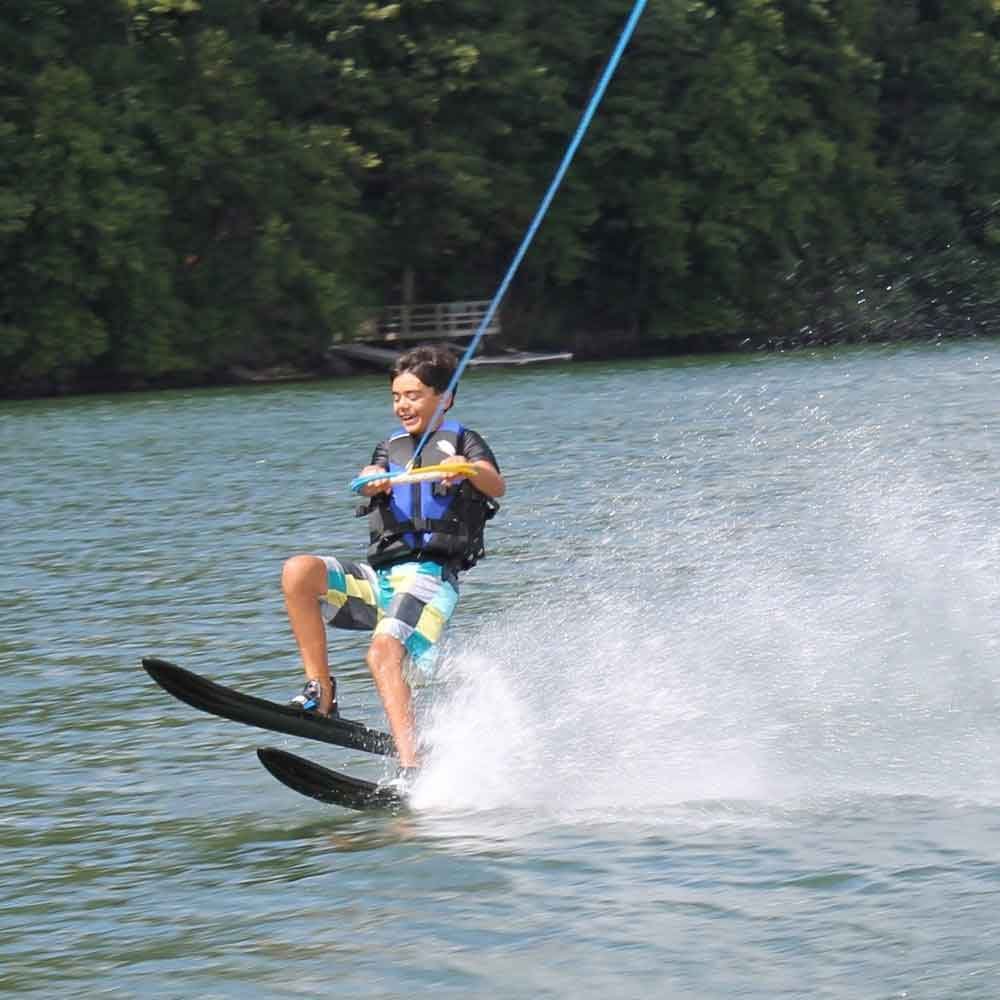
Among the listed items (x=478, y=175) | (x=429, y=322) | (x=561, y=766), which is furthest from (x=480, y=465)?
(x=429, y=322)

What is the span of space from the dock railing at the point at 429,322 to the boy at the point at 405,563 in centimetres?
3703

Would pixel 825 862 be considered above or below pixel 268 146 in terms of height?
below

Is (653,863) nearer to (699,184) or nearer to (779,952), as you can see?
(779,952)

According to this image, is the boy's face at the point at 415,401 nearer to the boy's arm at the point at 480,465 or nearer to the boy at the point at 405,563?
the boy at the point at 405,563

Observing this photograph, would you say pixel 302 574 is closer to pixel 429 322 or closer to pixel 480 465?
pixel 480 465

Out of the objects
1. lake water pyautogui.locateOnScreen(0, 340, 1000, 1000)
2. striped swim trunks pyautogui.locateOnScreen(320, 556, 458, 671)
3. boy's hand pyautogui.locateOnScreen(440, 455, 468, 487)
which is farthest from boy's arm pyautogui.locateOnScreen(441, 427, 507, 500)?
lake water pyautogui.locateOnScreen(0, 340, 1000, 1000)

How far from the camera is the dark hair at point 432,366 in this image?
7047mm

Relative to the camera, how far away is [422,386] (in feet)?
23.1

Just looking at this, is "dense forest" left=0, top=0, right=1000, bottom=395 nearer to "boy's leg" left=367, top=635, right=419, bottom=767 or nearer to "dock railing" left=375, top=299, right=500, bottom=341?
"dock railing" left=375, top=299, right=500, bottom=341

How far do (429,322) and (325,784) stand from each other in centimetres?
3819

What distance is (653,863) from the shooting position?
6.38 meters

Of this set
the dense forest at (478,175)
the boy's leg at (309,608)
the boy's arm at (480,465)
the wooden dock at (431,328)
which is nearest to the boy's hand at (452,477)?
the boy's arm at (480,465)

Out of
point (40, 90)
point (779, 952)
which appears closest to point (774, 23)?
point (40, 90)

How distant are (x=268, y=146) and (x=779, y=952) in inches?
1470
